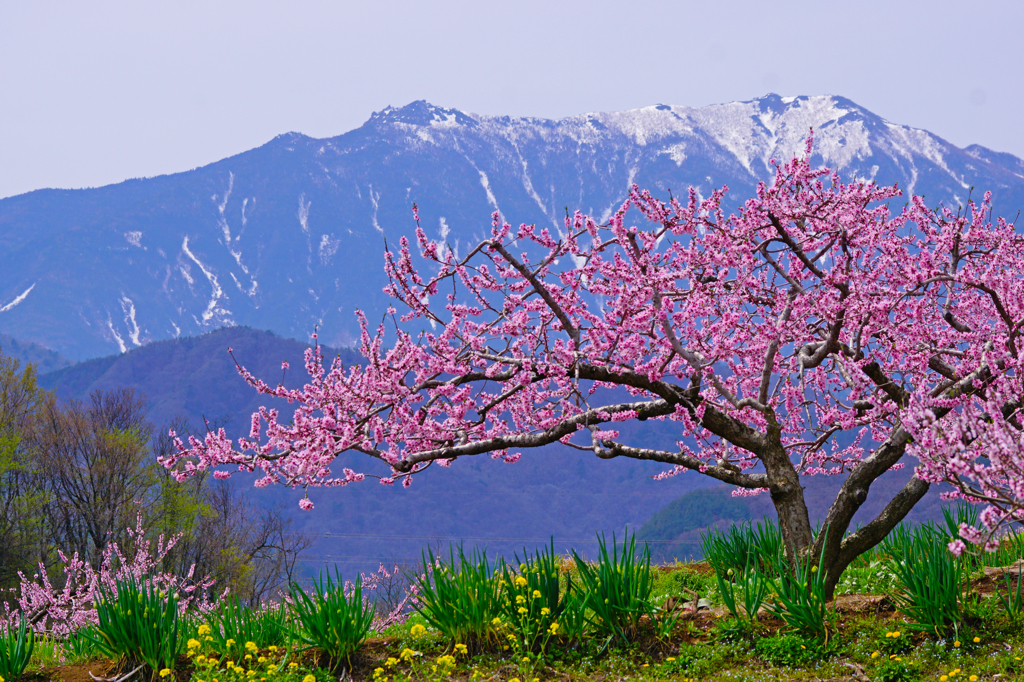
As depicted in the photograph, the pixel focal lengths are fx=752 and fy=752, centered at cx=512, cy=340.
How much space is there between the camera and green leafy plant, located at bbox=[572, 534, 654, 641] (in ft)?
20.4

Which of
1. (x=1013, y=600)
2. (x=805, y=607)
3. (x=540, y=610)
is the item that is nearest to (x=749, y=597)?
(x=805, y=607)

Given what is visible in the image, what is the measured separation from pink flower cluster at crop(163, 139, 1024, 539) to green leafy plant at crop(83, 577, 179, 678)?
1.25 metres

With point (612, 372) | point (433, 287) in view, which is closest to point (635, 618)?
point (612, 372)

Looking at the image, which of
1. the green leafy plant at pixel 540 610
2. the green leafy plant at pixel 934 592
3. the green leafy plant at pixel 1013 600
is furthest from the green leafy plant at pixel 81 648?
the green leafy plant at pixel 1013 600

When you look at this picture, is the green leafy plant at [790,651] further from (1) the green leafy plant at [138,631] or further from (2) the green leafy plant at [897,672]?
(1) the green leafy plant at [138,631]

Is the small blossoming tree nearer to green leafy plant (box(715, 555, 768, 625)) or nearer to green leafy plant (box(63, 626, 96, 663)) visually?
green leafy plant (box(715, 555, 768, 625))

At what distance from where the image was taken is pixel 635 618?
6.32 m

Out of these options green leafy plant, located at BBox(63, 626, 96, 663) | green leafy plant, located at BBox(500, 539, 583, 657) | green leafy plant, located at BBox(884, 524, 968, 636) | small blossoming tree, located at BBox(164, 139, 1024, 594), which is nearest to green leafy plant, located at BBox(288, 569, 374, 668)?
small blossoming tree, located at BBox(164, 139, 1024, 594)

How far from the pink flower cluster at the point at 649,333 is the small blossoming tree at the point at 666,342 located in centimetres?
2

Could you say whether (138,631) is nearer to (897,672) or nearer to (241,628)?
(241,628)

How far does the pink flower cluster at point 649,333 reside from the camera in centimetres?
621

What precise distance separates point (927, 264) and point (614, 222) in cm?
302

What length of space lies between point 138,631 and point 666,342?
17.4 feet

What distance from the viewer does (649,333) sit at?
7113 millimetres
